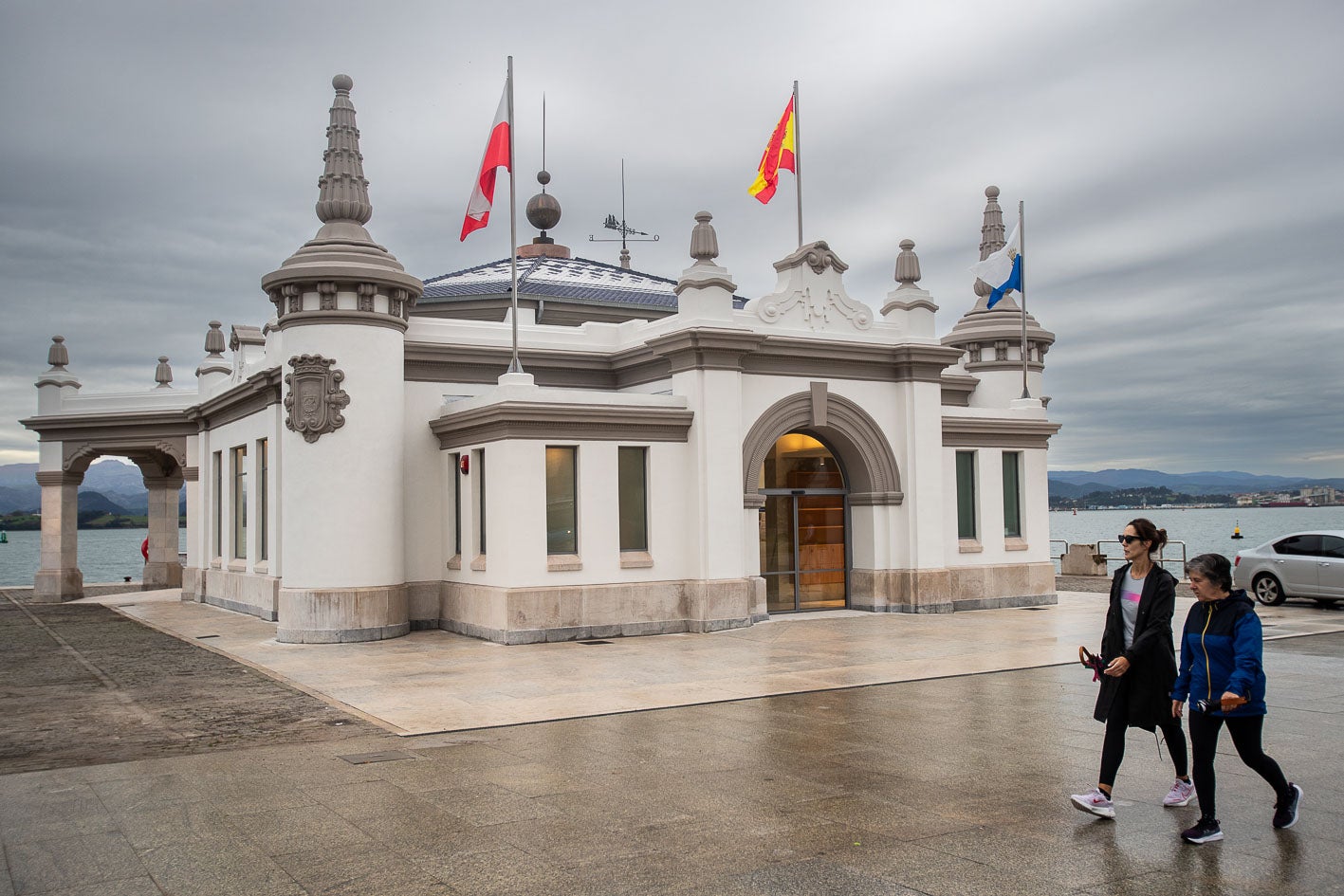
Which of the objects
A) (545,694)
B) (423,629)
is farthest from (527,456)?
(545,694)

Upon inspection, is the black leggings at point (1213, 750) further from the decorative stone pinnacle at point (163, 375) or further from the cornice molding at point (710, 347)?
the decorative stone pinnacle at point (163, 375)

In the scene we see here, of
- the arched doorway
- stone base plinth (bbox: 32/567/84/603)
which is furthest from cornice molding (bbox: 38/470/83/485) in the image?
the arched doorway

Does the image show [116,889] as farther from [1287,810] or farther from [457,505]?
[457,505]

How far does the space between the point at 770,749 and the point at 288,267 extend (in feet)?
43.3

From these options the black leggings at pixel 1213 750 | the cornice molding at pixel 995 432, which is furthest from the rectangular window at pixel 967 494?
the black leggings at pixel 1213 750

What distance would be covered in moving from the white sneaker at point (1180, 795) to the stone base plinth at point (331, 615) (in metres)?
14.4

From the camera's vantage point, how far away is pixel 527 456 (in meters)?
18.7

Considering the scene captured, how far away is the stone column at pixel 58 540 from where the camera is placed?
103ft

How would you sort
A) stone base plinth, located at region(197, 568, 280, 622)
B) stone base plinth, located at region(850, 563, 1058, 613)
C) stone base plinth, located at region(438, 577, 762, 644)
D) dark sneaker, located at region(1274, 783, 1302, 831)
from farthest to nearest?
stone base plinth, located at region(197, 568, 280, 622) → stone base plinth, located at region(850, 563, 1058, 613) → stone base plinth, located at region(438, 577, 762, 644) → dark sneaker, located at region(1274, 783, 1302, 831)

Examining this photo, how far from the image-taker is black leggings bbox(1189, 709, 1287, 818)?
6.82m

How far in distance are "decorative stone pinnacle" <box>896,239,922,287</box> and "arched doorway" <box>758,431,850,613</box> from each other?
3798mm

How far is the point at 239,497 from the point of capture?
84.1 ft

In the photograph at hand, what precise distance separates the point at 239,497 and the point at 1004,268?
57.9 ft

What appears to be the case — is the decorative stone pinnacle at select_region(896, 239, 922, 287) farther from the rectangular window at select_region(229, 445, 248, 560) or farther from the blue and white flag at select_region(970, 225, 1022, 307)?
the rectangular window at select_region(229, 445, 248, 560)
